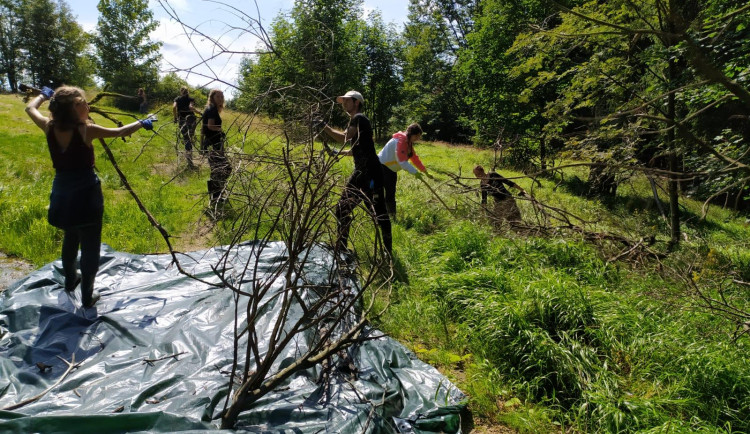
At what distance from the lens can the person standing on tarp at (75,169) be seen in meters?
2.89

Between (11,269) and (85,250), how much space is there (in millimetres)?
1560

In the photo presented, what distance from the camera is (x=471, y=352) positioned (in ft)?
11.0

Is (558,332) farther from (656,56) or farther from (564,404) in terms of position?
(656,56)

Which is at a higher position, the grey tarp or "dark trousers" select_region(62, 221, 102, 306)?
"dark trousers" select_region(62, 221, 102, 306)

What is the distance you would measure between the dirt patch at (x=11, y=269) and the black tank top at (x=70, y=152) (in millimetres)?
1636

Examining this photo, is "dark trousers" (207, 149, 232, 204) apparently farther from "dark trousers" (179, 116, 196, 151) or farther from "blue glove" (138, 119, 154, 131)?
"blue glove" (138, 119, 154, 131)

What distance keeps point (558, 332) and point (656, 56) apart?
15.4 ft

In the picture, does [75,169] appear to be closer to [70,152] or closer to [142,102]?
[70,152]

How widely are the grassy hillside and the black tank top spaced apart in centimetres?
51

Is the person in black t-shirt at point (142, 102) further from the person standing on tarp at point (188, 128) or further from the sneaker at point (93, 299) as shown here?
the sneaker at point (93, 299)

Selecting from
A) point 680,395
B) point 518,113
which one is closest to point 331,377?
point 680,395

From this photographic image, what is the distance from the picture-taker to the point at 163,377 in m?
2.65

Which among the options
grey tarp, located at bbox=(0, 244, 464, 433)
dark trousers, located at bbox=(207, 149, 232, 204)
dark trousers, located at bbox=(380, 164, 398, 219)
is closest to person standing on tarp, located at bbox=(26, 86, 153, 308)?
grey tarp, located at bbox=(0, 244, 464, 433)

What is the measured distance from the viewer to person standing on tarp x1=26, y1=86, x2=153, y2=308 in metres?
2.89
